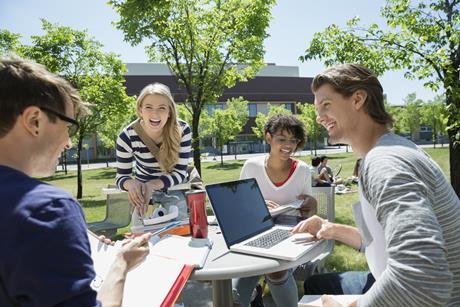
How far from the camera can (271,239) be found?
2049 millimetres

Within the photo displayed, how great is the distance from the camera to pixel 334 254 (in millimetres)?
5207

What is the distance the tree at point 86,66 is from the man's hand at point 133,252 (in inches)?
419

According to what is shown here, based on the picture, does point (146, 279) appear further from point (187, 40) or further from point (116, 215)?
point (187, 40)

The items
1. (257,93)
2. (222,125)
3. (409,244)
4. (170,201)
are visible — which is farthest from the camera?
(257,93)

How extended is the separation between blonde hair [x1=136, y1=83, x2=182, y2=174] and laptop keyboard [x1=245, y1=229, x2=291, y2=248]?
47.1 inches

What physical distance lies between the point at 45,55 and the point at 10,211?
12.0 m

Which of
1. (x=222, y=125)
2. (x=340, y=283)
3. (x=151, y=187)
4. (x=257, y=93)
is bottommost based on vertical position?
(x=340, y=283)

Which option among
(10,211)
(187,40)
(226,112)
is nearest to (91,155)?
(226,112)

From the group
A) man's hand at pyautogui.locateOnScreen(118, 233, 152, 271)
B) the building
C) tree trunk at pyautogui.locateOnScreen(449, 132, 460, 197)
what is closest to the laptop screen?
man's hand at pyautogui.locateOnScreen(118, 233, 152, 271)

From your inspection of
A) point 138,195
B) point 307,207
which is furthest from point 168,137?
point 307,207

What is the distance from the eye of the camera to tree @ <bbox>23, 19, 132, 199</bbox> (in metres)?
11.4

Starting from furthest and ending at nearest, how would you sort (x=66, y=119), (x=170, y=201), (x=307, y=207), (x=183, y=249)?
(x=307, y=207)
(x=170, y=201)
(x=183, y=249)
(x=66, y=119)

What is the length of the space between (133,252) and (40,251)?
67 cm

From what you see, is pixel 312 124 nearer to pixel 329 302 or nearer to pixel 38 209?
pixel 329 302
